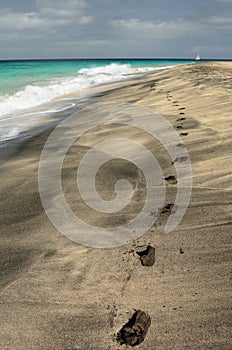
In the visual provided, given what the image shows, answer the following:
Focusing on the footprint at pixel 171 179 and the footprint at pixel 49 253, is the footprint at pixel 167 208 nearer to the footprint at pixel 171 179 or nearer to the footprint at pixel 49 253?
the footprint at pixel 171 179

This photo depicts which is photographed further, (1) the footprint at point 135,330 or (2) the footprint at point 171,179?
(2) the footprint at point 171,179

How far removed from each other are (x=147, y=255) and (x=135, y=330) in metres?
0.74

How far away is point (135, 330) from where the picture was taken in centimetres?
195

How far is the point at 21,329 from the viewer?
6.63ft

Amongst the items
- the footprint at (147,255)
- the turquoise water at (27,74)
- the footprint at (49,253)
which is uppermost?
the footprint at (147,255)

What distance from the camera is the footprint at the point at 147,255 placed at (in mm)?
2539

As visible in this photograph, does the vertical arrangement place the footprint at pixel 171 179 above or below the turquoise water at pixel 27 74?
above

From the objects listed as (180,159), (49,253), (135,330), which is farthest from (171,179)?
(135,330)

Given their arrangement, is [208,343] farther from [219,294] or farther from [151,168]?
[151,168]

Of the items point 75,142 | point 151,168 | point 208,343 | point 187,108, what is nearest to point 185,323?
point 208,343

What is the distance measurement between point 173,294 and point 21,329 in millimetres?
895

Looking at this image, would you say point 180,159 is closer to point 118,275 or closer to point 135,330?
point 118,275

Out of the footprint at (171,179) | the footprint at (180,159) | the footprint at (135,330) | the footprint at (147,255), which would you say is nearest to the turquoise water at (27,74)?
the footprint at (180,159)

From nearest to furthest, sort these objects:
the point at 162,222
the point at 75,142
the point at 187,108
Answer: the point at 162,222, the point at 75,142, the point at 187,108
